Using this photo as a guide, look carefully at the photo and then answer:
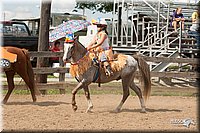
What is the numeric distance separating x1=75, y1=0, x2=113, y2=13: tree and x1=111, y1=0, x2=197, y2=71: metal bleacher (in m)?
3.46

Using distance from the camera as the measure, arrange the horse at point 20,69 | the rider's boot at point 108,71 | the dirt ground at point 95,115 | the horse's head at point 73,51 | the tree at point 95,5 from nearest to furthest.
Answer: the dirt ground at point 95,115 → the horse's head at point 73,51 → the rider's boot at point 108,71 → the horse at point 20,69 → the tree at point 95,5

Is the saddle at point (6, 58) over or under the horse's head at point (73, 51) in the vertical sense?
under

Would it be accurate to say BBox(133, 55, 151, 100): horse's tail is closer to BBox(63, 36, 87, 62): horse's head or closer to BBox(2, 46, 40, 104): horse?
BBox(63, 36, 87, 62): horse's head

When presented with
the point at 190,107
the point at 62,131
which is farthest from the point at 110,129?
the point at 190,107

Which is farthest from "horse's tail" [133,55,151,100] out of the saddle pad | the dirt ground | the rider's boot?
the saddle pad

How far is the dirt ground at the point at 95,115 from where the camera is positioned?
7117 millimetres

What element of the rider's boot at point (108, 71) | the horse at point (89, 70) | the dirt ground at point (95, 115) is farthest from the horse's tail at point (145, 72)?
the rider's boot at point (108, 71)

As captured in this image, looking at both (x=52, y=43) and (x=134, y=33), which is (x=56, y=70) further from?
(x=52, y=43)

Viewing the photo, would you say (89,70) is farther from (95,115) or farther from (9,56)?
(9,56)

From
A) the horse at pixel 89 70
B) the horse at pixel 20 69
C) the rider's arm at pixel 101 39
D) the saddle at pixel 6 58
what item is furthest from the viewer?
the horse at pixel 20 69

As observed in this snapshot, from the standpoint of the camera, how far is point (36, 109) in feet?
29.7

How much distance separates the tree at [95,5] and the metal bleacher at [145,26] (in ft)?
11.4

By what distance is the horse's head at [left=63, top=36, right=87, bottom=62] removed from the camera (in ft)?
28.2

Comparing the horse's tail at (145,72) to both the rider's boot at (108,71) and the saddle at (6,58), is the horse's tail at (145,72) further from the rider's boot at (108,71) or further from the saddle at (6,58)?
the saddle at (6,58)
